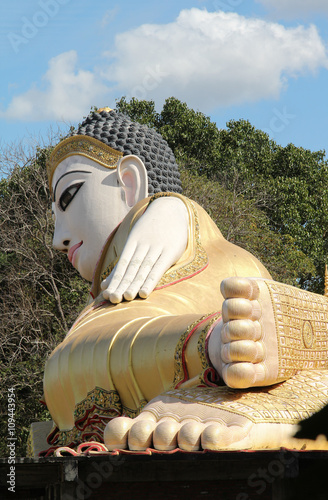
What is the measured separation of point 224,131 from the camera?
619 inches

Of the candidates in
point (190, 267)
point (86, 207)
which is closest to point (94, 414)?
point (190, 267)

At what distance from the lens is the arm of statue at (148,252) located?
447 centimetres

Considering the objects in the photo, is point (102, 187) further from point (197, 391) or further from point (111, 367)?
point (197, 391)

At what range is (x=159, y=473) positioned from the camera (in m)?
2.72

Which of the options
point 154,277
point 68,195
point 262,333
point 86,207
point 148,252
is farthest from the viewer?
point 68,195

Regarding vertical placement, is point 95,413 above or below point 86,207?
below

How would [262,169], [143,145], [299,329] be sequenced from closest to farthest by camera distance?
[299,329]
[143,145]
[262,169]

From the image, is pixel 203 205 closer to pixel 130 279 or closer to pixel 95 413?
pixel 130 279

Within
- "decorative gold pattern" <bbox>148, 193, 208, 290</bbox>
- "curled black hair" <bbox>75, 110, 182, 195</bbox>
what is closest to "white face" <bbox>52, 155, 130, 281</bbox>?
"curled black hair" <bbox>75, 110, 182, 195</bbox>

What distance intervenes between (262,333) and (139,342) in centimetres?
85

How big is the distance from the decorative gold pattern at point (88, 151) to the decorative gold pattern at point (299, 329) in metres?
2.38

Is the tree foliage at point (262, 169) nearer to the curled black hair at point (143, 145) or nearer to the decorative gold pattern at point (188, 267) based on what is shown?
the curled black hair at point (143, 145)

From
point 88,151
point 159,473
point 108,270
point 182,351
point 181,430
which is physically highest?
point 88,151

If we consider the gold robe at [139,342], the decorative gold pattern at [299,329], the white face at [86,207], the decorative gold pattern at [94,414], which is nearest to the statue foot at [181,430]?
the gold robe at [139,342]
